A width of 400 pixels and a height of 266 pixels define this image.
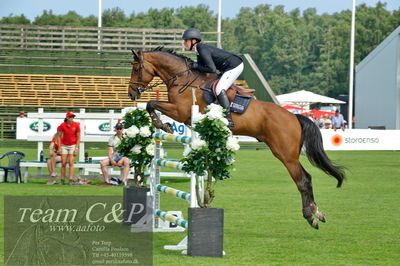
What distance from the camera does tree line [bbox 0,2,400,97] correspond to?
90.4 metres

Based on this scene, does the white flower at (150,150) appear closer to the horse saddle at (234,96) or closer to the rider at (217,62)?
the horse saddle at (234,96)

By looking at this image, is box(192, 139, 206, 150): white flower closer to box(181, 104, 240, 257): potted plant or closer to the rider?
box(181, 104, 240, 257): potted plant

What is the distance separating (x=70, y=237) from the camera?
7.82 metres

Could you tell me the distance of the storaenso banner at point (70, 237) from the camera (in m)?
7.23

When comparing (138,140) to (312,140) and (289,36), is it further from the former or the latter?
(289,36)

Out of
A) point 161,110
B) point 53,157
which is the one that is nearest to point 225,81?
point 161,110

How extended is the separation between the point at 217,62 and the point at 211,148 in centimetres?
266

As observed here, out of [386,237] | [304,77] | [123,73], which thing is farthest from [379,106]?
[304,77]

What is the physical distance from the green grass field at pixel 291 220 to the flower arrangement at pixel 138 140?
47.0 inches

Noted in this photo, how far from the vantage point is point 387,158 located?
27.7m

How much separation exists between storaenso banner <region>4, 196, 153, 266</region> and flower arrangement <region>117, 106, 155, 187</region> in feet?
2.05

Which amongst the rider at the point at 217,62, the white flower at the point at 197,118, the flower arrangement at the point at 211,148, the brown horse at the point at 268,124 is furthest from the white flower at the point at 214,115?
the brown horse at the point at 268,124

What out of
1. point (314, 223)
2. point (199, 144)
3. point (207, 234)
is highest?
point (199, 144)

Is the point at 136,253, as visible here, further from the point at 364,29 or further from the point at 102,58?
the point at 364,29
